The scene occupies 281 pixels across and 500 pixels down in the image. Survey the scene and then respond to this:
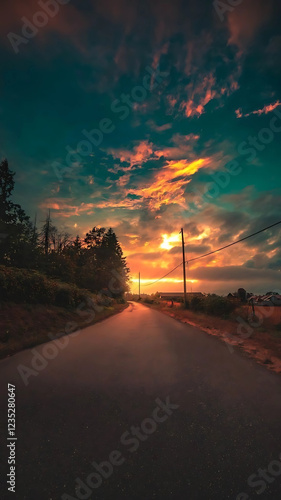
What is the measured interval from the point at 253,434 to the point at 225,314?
61.6ft

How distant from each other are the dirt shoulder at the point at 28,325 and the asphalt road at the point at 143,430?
224 cm

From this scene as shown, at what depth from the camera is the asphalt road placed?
2.28 meters

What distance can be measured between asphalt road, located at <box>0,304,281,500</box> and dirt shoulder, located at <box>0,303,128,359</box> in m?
2.24

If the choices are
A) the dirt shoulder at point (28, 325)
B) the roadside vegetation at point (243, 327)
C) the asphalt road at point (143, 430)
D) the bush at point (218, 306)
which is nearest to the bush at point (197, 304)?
the roadside vegetation at point (243, 327)

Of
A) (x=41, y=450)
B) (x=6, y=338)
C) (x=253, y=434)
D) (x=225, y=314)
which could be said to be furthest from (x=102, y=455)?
(x=225, y=314)

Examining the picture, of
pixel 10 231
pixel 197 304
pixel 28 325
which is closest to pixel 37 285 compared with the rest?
pixel 28 325

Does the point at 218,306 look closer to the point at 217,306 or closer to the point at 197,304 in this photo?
the point at 217,306

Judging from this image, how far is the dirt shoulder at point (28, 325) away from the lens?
8391 mm

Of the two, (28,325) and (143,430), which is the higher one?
(28,325)

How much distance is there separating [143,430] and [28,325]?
925 cm

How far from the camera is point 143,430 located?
3277 mm

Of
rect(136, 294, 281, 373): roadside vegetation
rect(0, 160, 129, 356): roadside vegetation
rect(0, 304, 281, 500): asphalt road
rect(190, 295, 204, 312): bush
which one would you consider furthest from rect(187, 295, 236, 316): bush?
rect(0, 304, 281, 500): asphalt road

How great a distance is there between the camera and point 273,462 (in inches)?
103

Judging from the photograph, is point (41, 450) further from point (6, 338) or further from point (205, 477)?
point (6, 338)
